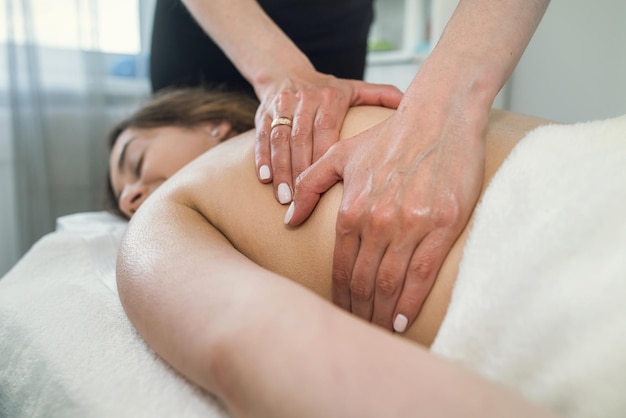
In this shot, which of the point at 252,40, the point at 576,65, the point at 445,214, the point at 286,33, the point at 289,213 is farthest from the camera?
the point at 576,65

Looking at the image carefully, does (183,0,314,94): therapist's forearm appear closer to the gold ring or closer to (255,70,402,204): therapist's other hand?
(255,70,402,204): therapist's other hand

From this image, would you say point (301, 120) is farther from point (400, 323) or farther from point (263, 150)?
point (400, 323)

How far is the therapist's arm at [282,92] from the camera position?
28.8 inches

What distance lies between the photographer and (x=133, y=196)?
1.16m

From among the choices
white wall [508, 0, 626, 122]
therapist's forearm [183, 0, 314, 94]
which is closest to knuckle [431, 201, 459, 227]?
therapist's forearm [183, 0, 314, 94]

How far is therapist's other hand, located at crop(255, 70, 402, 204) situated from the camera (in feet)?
2.37

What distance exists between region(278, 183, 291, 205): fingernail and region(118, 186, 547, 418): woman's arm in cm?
14

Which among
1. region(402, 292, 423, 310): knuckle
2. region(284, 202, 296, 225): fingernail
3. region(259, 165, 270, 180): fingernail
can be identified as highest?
region(259, 165, 270, 180): fingernail

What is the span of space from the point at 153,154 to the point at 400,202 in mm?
715

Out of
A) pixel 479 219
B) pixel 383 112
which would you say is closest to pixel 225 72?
pixel 383 112

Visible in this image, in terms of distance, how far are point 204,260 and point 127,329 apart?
188mm

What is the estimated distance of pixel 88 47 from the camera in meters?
1.94

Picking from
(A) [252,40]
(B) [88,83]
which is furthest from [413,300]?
(B) [88,83]

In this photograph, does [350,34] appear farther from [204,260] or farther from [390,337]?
[390,337]
